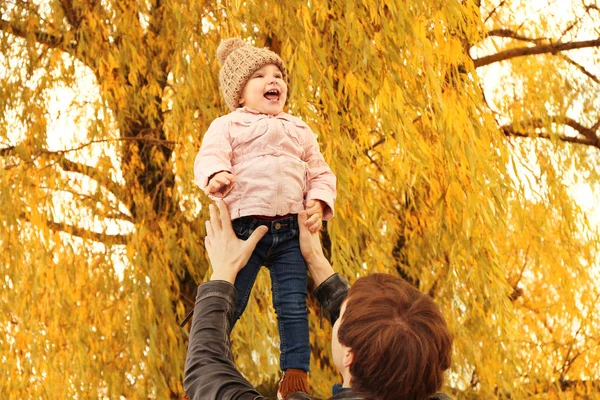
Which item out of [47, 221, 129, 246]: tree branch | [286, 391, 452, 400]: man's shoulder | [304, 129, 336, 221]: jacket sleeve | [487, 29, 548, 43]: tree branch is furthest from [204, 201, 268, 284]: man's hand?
[487, 29, 548, 43]: tree branch

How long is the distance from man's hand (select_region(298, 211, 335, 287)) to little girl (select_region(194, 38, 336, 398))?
0.02 metres

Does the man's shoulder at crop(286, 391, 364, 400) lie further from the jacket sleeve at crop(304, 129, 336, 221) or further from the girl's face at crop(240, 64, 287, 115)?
the girl's face at crop(240, 64, 287, 115)

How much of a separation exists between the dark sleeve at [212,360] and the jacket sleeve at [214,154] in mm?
338

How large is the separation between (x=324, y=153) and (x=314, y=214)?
1444mm

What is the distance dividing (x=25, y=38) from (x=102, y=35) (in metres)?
0.55

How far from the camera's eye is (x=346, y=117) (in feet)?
11.9

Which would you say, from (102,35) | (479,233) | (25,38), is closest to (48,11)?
(25,38)

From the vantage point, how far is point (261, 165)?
6.64 ft

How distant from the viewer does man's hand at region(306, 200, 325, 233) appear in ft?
6.65

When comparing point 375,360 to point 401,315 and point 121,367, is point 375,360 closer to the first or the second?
point 401,315

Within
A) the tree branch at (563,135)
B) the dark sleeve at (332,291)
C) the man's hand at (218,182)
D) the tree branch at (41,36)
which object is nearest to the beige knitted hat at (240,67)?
the man's hand at (218,182)

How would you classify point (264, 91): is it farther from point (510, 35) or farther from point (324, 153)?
point (510, 35)

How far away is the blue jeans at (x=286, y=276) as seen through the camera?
6.63ft

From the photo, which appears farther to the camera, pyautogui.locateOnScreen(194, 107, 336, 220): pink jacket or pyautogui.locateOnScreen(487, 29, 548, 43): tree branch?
pyautogui.locateOnScreen(487, 29, 548, 43): tree branch
